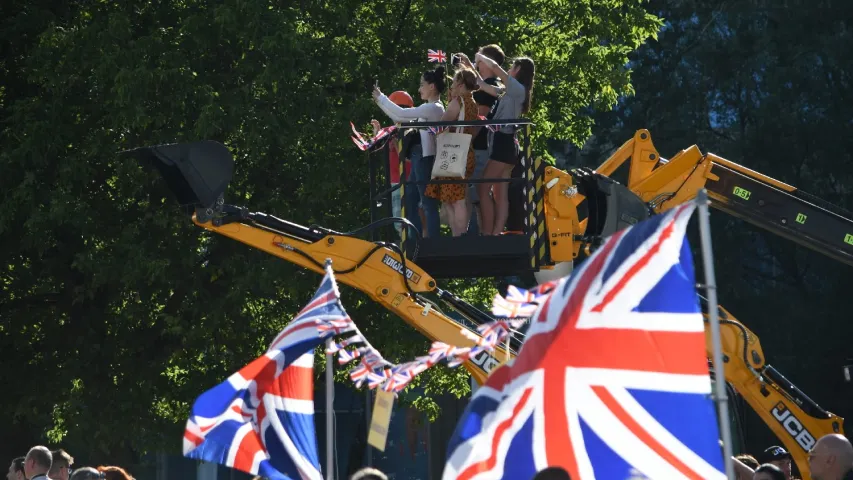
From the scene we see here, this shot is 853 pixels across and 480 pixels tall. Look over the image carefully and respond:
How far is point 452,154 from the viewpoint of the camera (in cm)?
1120

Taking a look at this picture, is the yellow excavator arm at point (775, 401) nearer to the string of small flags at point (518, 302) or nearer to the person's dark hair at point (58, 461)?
the person's dark hair at point (58, 461)

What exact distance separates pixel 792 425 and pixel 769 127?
62.6 feet

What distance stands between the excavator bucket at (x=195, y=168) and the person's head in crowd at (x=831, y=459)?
5.19 meters

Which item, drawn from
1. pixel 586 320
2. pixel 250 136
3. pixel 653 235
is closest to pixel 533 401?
pixel 586 320

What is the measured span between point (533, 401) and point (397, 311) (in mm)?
5869

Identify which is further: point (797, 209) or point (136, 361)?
point (136, 361)

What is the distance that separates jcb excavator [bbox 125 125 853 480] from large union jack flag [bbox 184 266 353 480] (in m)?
3.66

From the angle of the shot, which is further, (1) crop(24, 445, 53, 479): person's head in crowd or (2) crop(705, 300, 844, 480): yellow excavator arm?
(2) crop(705, 300, 844, 480): yellow excavator arm

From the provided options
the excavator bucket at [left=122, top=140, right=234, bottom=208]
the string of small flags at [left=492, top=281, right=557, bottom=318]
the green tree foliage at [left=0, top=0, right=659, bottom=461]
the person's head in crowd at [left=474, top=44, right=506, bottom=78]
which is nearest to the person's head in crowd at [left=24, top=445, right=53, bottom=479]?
the excavator bucket at [left=122, top=140, right=234, bottom=208]

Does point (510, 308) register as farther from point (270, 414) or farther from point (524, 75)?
point (524, 75)

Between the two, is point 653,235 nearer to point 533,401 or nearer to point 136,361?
point 533,401

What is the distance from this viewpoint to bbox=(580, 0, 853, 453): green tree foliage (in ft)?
96.8

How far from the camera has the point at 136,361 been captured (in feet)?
55.2

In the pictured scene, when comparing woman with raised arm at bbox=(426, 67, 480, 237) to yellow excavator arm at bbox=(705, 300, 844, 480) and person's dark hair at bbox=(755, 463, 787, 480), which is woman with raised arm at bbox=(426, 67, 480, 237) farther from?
person's dark hair at bbox=(755, 463, 787, 480)
